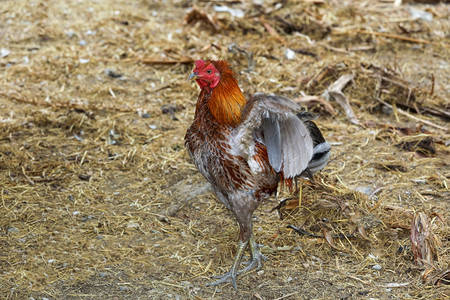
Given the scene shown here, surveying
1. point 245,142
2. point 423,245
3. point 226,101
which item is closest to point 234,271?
point 245,142

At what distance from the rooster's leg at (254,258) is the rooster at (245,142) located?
0.61 feet

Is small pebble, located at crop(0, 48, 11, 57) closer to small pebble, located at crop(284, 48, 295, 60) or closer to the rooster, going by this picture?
small pebble, located at crop(284, 48, 295, 60)

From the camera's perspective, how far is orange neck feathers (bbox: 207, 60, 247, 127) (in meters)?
3.61

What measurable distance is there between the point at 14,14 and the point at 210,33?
2858mm

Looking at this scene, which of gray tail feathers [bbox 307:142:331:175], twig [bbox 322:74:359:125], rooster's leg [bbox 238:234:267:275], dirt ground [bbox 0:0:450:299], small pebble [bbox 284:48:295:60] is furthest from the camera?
small pebble [bbox 284:48:295:60]


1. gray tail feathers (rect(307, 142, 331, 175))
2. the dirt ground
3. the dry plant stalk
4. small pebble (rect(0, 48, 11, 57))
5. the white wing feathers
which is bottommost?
small pebble (rect(0, 48, 11, 57))

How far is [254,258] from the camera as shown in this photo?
4.02m

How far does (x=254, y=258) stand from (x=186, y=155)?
164 cm

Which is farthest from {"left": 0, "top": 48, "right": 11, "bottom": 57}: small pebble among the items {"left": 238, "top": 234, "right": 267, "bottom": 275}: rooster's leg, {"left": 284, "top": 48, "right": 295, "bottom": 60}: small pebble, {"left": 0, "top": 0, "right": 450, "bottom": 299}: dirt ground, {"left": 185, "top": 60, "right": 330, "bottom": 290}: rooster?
{"left": 238, "top": 234, "right": 267, "bottom": 275}: rooster's leg

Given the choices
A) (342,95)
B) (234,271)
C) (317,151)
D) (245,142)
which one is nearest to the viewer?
(245,142)

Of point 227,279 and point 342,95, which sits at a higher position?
point 342,95

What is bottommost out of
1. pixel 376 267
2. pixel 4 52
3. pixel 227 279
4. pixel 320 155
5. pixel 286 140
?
pixel 4 52

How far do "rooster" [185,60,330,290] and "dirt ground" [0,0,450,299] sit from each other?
662 mm

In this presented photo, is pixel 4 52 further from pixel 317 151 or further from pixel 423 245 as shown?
pixel 423 245
